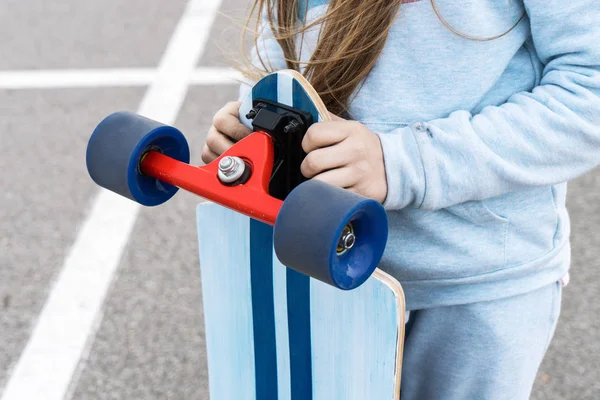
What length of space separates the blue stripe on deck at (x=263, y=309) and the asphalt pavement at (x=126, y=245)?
47cm

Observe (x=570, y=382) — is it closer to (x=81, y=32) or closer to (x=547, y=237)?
(x=547, y=237)

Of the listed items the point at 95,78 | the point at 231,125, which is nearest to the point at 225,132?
the point at 231,125

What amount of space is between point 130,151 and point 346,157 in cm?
26

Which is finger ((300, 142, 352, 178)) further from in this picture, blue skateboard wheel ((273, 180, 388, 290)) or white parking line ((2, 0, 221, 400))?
white parking line ((2, 0, 221, 400))

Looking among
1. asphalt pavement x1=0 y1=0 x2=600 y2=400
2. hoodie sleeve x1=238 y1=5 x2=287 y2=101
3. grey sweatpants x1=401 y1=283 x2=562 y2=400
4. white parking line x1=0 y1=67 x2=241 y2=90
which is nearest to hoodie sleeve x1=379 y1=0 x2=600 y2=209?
grey sweatpants x1=401 y1=283 x2=562 y2=400

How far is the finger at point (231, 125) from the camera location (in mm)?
1062

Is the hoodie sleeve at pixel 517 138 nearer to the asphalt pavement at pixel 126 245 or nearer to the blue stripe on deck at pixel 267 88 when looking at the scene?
the blue stripe on deck at pixel 267 88

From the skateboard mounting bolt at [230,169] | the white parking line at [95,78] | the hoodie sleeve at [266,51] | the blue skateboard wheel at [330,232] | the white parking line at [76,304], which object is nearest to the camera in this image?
the blue skateboard wheel at [330,232]

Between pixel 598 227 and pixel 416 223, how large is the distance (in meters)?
1.74

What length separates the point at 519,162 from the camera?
0.93m

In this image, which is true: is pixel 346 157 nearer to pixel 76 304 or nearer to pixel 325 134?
pixel 325 134

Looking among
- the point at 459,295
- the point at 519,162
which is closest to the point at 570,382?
the point at 459,295

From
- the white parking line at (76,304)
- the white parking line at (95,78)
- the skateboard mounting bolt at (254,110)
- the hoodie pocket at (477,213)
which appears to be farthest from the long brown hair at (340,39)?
the white parking line at (95,78)

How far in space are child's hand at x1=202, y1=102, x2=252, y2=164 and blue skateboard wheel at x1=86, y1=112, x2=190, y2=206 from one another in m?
0.12
